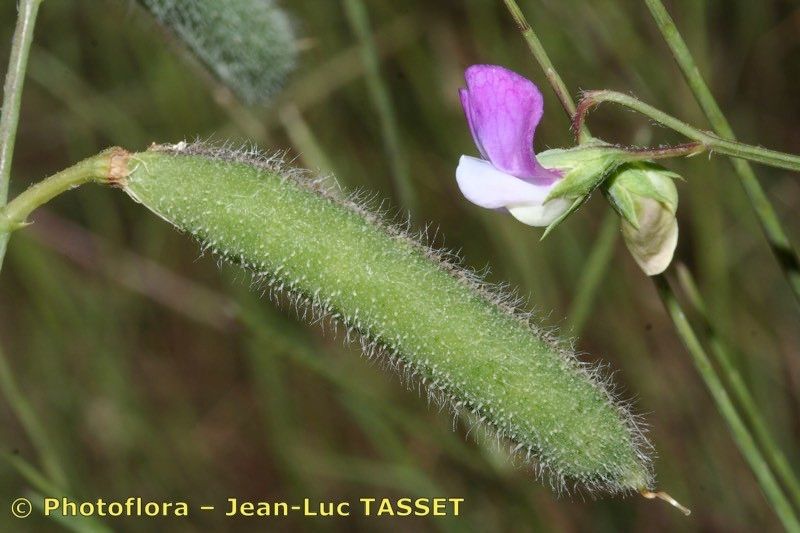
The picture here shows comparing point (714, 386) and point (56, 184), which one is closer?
point (56, 184)

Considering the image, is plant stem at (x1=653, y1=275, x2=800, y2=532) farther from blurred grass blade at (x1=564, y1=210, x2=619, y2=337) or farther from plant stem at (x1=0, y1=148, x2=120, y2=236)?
plant stem at (x1=0, y1=148, x2=120, y2=236)

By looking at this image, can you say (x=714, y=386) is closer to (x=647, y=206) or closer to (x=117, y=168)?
(x=647, y=206)

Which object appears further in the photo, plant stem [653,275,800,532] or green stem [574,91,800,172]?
plant stem [653,275,800,532]

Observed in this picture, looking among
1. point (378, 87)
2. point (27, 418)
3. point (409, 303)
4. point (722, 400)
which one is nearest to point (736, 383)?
point (722, 400)

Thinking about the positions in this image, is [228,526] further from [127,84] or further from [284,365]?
[127,84]

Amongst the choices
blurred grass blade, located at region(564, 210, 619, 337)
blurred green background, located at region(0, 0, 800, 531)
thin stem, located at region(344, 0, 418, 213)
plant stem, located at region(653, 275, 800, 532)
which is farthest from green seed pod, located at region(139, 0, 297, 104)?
plant stem, located at region(653, 275, 800, 532)

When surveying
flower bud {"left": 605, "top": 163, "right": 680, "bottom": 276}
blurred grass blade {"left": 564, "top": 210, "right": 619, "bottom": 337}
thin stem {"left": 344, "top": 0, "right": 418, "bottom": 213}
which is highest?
thin stem {"left": 344, "top": 0, "right": 418, "bottom": 213}

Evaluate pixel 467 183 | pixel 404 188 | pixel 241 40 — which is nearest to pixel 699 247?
pixel 404 188
